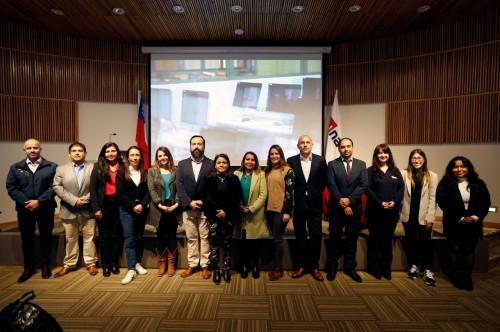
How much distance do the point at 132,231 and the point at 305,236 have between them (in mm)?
1886

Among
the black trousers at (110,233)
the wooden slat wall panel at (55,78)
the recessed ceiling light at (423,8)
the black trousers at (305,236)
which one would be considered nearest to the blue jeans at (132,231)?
the black trousers at (110,233)

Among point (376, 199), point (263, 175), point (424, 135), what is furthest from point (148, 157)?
point (424, 135)

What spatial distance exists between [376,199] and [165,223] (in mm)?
2296

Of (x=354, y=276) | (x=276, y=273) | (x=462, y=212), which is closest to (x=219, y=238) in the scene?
(x=276, y=273)

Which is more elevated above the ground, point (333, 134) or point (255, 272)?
point (333, 134)

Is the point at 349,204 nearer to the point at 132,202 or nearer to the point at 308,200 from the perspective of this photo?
the point at 308,200

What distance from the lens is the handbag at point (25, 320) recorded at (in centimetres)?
148

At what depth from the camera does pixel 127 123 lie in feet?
19.6

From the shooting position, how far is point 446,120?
207 inches

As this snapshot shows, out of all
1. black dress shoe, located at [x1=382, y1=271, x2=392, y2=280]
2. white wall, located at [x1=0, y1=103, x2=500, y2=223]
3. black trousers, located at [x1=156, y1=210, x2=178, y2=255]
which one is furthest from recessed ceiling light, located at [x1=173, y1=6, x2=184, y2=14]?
black dress shoe, located at [x1=382, y1=271, x2=392, y2=280]

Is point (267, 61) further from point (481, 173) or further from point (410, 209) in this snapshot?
point (481, 173)

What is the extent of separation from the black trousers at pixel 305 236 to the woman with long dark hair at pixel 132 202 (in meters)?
1.67

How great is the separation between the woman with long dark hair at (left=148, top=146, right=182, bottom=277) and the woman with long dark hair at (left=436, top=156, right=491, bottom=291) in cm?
286

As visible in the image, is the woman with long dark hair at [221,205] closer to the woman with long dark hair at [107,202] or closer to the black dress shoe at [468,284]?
the woman with long dark hair at [107,202]
